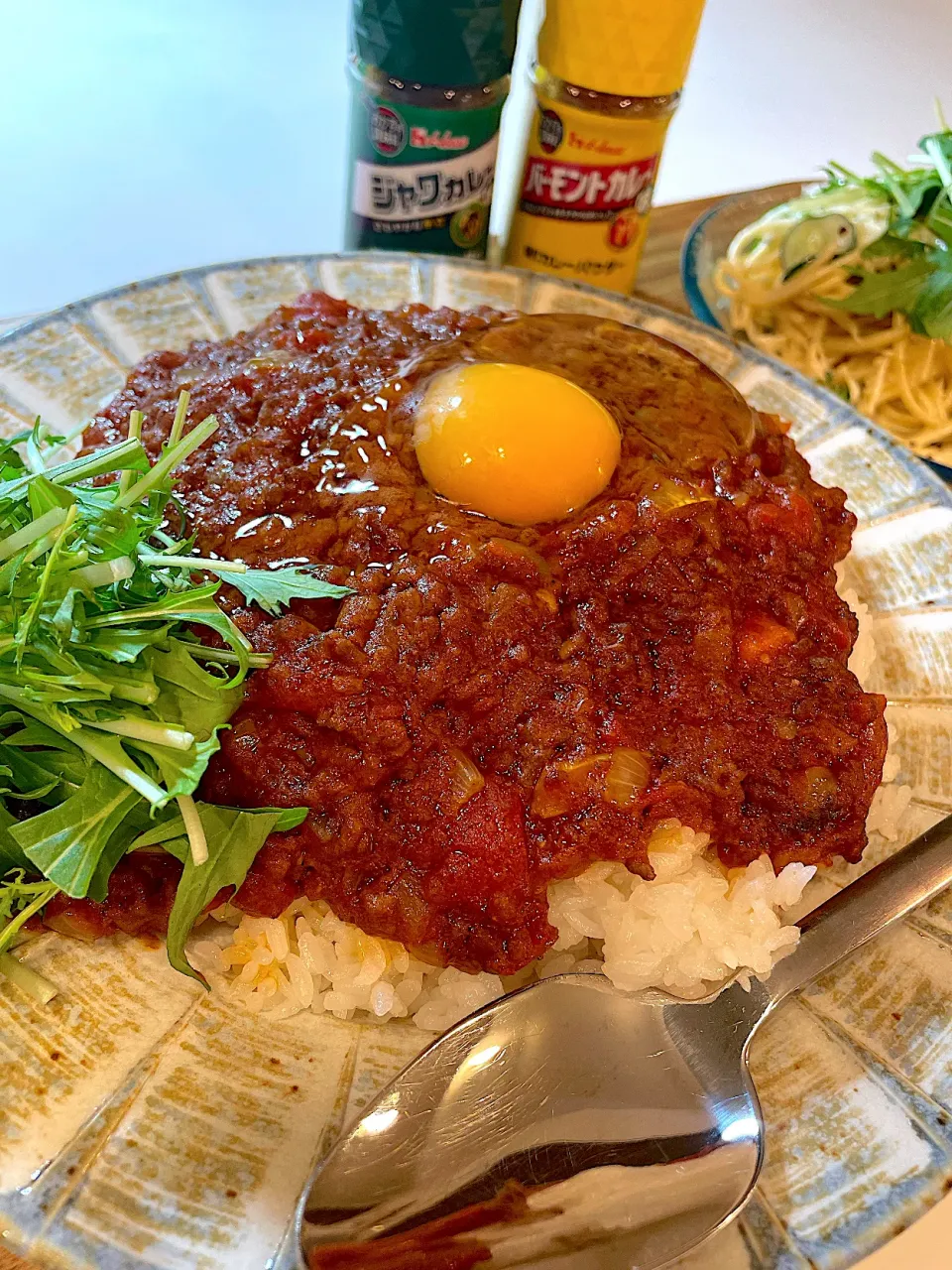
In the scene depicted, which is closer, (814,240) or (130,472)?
(130,472)

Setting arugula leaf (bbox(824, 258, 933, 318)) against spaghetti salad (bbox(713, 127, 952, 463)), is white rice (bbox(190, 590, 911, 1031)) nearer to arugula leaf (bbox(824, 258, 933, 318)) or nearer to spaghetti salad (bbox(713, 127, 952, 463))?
spaghetti salad (bbox(713, 127, 952, 463))

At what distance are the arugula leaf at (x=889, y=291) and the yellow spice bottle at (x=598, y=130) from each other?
879mm

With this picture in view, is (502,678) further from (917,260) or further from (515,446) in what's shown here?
(917,260)

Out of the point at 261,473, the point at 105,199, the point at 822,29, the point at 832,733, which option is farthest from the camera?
the point at 822,29

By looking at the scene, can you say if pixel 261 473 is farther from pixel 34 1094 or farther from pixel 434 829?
pixel 34 1094

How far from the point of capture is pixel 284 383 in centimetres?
257

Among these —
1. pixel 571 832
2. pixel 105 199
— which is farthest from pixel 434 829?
pixel 105 199

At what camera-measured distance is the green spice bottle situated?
3.25 meters

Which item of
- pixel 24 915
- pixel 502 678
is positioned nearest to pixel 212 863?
pixel 24 915

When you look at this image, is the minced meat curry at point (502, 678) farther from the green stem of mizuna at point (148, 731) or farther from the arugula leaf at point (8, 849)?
the green stem of mizuna at point (148, 731)

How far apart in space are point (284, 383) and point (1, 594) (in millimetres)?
1009

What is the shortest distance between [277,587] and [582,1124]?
115 cm

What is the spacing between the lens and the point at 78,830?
1.75 m

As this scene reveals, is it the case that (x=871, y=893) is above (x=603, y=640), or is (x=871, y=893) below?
below
